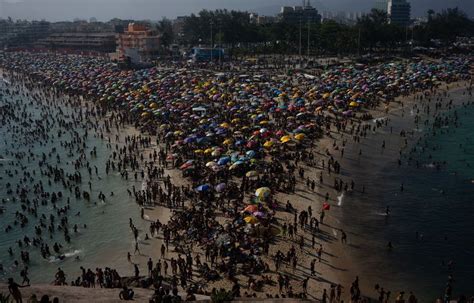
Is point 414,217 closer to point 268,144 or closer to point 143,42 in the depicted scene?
point 268,144

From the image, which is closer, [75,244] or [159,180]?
[75,244]

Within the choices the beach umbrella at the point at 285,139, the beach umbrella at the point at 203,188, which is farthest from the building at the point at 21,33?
the beach umbrella at the point at 203,188

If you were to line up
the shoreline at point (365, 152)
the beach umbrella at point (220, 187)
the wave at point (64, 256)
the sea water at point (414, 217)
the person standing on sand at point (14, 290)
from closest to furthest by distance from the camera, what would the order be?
the person standing on sand at point (14, 290) < the sea water at point (414, 217) < the shoreline at point (365, 152) < the wave at point (64, 256) < the beach umbrella at point (220, 187)

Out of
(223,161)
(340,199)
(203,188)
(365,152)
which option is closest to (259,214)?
(203,188)

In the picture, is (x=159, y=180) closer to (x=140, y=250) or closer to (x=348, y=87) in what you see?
(x=140, y=250)

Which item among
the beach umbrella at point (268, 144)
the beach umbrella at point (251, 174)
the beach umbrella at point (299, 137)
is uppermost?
the beach umbrella at point (299, 137)

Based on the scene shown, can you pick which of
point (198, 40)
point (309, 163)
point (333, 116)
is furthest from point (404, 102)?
point (198, 40)

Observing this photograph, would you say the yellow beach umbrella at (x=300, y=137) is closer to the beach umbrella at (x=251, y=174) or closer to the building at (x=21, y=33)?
the beach umbrella at (x=251, y=174)
